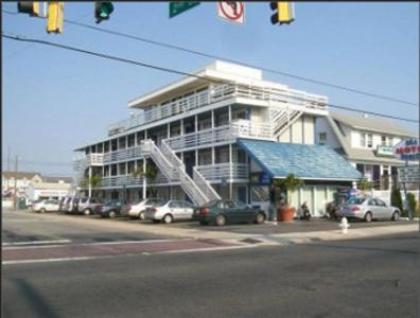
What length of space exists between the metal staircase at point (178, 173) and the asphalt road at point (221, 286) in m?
→ 22.1

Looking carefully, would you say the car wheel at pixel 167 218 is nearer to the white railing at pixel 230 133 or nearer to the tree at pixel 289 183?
the tree at pixel 289 183

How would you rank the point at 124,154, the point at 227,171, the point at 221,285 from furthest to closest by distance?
the point at 124,154 < the point at 227,171 < the point at 221,285

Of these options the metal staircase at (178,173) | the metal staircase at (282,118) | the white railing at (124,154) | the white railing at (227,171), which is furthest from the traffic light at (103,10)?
the white railing at (124,154)

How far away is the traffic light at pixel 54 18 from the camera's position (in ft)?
37.9

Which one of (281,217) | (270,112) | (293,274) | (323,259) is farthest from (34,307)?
(270,112)

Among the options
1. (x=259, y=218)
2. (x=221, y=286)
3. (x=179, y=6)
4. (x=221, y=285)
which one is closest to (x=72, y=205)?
(x=259, y=218)

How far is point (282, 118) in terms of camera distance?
→ 4100 cm

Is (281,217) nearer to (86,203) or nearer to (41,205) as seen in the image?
(86,203)

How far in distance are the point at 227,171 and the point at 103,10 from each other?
85.0 ft

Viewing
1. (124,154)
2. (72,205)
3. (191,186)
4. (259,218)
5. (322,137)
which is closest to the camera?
(259,218)

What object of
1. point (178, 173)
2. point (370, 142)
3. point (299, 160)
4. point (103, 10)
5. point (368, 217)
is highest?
point (370, 142)

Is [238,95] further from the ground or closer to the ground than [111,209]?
further from the ground

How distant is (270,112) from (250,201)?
21.2 feet

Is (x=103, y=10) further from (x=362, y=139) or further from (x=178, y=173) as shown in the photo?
(x=362, y=139)
